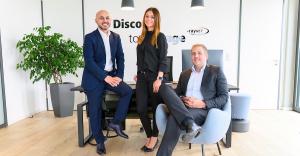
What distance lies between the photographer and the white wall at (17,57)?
13.5 ft

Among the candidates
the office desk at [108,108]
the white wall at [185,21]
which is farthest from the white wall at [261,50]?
the office desk at [108,108]

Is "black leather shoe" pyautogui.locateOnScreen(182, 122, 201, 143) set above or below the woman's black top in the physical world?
below

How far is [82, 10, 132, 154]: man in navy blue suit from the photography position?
9.20 feet

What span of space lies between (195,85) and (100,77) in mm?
1094

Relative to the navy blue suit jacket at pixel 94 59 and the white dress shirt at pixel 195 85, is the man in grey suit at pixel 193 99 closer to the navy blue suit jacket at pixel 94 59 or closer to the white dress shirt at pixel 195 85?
the white dress shirt at pixel 195 85

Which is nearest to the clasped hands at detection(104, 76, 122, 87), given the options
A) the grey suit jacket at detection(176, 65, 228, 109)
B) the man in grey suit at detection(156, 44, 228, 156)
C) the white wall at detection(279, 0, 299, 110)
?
the man in grey suit at detection(156, 44, 228, 156)

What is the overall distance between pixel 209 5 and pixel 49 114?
405cm

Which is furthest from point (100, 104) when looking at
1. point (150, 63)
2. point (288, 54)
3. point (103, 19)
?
point (288, 54)

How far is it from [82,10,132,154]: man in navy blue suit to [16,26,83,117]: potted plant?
182 cm

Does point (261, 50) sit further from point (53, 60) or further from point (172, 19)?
point (53, 60)

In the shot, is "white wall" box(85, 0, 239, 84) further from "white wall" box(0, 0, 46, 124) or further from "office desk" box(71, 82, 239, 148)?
"office desk" box(71, 82, 239, 148)

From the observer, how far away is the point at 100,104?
2912mm

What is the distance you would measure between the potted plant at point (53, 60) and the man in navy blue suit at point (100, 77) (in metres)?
1.82

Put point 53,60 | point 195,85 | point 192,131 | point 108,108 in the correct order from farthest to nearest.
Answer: point 53,60 → point 108,108 → point 195,85 → point 192,131
